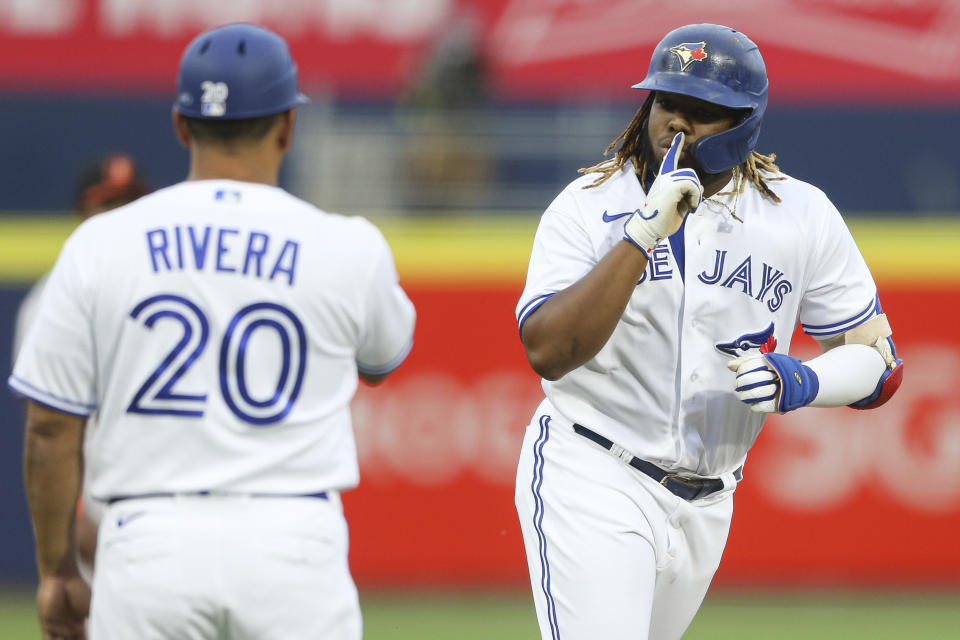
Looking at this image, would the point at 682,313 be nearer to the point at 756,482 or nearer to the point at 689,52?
the point at 689,52

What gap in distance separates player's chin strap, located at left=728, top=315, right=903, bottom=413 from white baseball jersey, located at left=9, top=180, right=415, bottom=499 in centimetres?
125

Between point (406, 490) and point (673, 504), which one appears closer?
point (673, 504)

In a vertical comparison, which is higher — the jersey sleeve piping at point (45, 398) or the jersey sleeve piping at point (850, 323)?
the jersey sleeve piping at point (850, 323)

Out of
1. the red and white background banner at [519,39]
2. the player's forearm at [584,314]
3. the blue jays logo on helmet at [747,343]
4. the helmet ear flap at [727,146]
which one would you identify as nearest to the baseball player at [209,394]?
the player's forearm at [584,314]

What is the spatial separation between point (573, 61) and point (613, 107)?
568 millimetres

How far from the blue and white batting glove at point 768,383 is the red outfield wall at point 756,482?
456 cm

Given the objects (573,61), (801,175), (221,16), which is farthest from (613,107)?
(221,16)

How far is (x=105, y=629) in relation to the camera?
10.1 feet

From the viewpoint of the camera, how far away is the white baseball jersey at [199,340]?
3.08 metres

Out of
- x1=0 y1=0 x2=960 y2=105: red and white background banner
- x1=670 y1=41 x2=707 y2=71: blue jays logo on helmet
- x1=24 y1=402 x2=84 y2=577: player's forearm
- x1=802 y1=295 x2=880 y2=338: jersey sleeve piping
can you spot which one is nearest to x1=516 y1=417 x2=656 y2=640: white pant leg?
x1=802 y1=295 x2=880 y2=338: jersey sleeve piping

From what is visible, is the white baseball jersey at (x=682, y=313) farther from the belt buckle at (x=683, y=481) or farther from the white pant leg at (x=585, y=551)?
the white pant leg at (x=585, y=551)

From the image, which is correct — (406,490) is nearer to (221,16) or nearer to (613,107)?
(613,107)

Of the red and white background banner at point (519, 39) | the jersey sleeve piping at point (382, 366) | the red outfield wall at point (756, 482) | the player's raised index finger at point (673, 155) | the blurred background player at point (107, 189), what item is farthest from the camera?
the red and white background banner at point (519, 39)

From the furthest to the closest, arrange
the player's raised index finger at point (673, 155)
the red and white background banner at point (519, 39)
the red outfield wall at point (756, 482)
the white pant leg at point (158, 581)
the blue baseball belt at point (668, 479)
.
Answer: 1. the red and white background banner at point (519, 39)
2. the red outfield wall at point (756, 482)
3. the blue baseball belt at point (668, 479)
4. the player's raised index finger at point (673, 155)
5. the white pant leg at point (158, 581)
